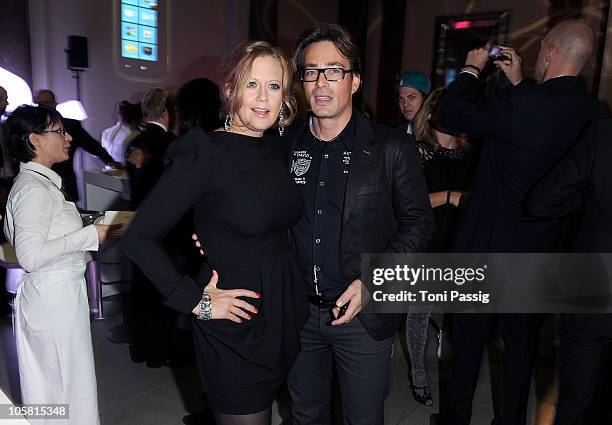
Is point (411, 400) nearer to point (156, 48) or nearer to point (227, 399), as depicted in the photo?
point (227, 399)

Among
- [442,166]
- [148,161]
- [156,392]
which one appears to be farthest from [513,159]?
[156,392]

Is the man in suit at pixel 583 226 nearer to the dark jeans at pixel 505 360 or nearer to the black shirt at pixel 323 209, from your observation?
the dark jeans at pixel 505 360

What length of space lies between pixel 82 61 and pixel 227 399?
5.53m

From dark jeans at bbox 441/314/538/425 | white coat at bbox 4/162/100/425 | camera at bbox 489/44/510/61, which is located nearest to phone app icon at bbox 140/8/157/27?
white coat at bbox 4/162/100/425

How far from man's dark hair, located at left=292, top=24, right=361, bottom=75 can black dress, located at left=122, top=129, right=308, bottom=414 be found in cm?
32

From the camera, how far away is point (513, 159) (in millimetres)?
2084

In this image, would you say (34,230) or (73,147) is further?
(73,147)

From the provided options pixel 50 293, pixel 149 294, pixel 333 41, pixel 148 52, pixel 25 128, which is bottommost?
pixel 149 294

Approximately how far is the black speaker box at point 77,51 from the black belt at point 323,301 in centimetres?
535

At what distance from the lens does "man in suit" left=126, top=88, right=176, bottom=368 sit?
9.98 feet

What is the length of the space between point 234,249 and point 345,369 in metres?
0.56

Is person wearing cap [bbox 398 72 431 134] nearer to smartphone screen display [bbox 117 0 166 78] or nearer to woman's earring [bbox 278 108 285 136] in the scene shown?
woman's earring [bbox 278 108 285 136]

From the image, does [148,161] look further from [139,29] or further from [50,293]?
[139,29]

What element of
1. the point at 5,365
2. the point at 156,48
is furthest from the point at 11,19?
the point at 5,365
